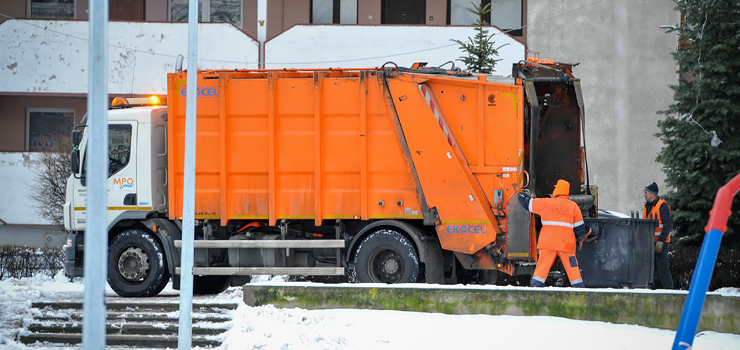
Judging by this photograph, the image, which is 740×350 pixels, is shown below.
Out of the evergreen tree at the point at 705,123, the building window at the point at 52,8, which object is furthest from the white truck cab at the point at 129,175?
the building window at the point at 52,8

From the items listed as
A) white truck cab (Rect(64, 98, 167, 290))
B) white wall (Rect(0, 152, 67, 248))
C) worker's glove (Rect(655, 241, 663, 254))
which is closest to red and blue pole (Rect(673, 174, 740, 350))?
worker's glove (Rect(655, 241, 663, 254))

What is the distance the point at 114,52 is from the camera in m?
16.5

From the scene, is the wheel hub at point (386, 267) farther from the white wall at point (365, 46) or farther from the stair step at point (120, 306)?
the white wall at point (365, 46)

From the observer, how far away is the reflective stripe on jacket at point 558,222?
748 centimetres

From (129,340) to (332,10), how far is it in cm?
1293

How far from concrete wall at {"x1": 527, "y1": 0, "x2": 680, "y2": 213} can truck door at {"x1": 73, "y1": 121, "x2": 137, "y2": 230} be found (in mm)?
11575

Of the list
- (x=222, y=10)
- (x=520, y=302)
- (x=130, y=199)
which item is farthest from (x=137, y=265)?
(x=222, y=10)

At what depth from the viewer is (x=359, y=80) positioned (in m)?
8.44

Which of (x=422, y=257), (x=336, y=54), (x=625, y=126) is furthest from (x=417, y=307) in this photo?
(x=625, y=126)

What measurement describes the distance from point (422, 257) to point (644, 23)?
38.3 ft

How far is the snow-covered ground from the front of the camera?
5.94 meters

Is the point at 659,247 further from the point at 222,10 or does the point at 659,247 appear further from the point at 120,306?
the point at 222,10

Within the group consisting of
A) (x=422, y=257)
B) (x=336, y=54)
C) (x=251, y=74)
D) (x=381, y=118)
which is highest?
(x=336, y=54)

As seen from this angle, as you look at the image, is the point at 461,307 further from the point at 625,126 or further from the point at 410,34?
the point at 625,126
